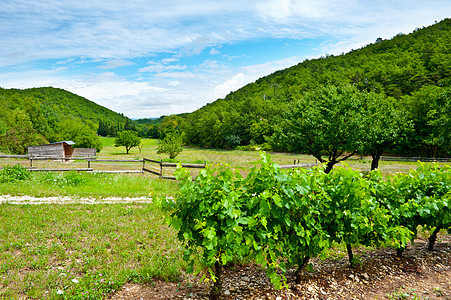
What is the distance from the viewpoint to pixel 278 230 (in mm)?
4031

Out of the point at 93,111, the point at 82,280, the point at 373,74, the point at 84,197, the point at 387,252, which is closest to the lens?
the point at 82,280

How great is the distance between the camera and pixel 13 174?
15.4 m

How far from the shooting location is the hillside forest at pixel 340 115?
17.4 m

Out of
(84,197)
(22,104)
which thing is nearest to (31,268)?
(84,197)

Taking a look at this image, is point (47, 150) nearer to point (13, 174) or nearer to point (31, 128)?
point (31, 128)

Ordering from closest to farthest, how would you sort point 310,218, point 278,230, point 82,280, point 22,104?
1. point 278,230
2. point 310,218
3. point 82,280
4. point 22,104

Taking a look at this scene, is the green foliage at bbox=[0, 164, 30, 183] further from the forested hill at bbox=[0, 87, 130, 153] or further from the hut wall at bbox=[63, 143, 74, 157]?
→ the forested hill at bbox=[0, 87, 130, 153]

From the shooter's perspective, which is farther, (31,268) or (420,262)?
(420,262)

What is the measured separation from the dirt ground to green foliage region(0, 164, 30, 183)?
14.9 meters

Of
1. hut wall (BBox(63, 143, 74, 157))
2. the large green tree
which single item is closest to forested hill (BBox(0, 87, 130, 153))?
hut wall (BBox(63, 143, 74, 157))

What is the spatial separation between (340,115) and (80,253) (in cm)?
1648

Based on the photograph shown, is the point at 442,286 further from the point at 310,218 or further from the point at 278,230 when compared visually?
the point at 278,230

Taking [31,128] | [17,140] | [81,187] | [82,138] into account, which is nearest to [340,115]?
[81,187]

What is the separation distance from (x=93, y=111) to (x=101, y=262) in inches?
7653
